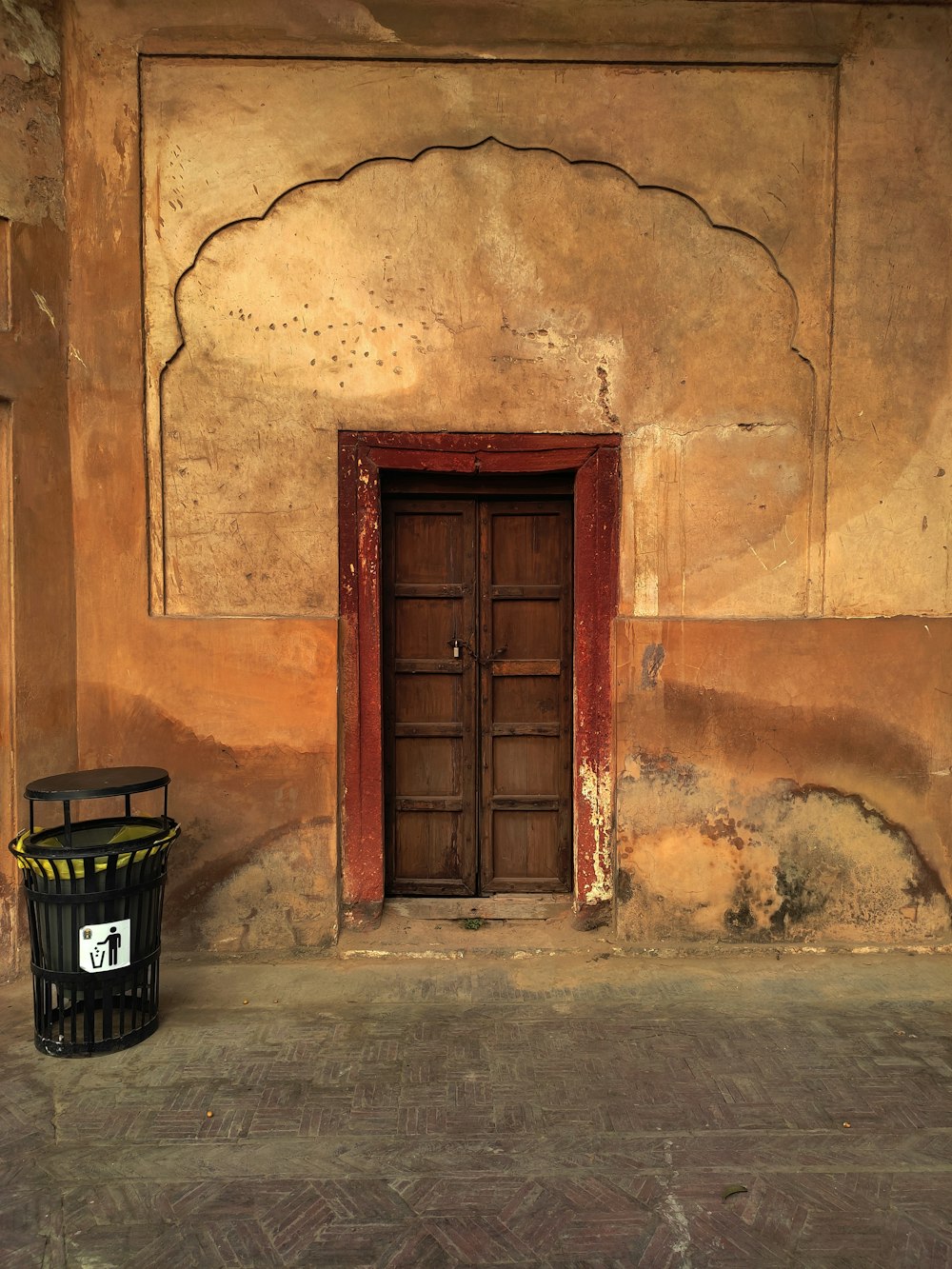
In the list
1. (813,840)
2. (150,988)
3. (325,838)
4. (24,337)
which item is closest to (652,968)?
(813,840)

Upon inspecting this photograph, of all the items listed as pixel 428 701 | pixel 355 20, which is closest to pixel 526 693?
pixel 428 701

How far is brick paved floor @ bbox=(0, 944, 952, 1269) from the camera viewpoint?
8.83 ft

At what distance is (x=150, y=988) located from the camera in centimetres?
393

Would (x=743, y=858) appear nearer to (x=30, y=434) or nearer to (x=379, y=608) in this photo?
(x=379, y=608)

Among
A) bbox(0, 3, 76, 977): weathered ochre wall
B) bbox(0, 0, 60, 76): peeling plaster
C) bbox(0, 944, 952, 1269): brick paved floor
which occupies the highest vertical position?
bbox(0, 0, 60, 76): peeling plaster

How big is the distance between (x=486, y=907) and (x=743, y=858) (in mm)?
1499

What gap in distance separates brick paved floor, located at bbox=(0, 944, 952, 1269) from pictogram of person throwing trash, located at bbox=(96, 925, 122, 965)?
1.41 ft

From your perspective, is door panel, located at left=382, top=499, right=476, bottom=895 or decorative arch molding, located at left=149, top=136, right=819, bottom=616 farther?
door panel, located at left=382, top=499, right=476, bottom=895

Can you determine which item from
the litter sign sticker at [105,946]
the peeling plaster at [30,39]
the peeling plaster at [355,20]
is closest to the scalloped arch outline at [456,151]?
the peeling plaster at [355,20]

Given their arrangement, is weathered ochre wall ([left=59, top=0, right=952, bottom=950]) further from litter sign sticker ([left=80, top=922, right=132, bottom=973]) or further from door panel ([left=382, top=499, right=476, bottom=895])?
litter sign sticker ([left=80, top=922, right=132, bottom=973])

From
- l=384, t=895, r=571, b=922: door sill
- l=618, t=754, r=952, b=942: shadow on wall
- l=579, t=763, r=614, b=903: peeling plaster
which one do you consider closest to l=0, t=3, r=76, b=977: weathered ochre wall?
l=384, t=895, r=571, b=922: door sill

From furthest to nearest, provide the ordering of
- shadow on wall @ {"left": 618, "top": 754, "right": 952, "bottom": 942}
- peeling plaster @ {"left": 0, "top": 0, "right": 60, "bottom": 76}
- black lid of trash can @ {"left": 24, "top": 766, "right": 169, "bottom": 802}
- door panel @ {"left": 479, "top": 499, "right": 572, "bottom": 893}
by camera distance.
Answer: door panel @ {"left": 479, "top": 499, "right": 572, "bottom": 893}
shadow on wall @ {"left": 618, "top": 754, "right": 952, "bottom": 942}
peeling plaster @ {"left": 0, "top": 0, "right": 60, "bottom": 76}
black lid of trash can @ {"left": 24, "top": 766, "right": 169, "bottom": 802}

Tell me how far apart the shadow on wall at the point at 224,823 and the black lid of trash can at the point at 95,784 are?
0.69m

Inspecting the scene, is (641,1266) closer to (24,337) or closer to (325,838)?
(325,838)
